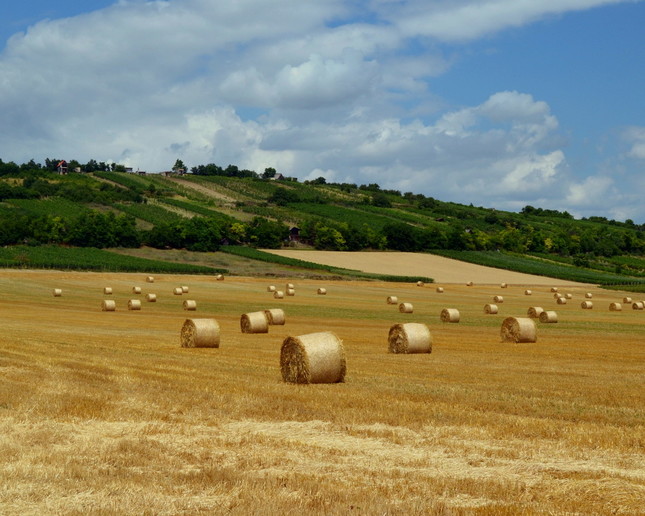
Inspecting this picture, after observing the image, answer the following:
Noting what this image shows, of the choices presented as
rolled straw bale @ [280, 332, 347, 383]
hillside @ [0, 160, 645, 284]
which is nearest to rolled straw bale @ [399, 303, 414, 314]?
rolled straw bale @ [280, 332, 347, 383]

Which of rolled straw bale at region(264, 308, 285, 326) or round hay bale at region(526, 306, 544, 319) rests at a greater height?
round hay bale at region(526, 306, 544, 319)

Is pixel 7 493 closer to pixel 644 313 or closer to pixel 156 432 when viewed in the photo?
pixel 156 432

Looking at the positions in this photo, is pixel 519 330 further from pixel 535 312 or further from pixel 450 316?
pixel 535 312

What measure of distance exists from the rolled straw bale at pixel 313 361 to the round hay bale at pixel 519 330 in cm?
1609

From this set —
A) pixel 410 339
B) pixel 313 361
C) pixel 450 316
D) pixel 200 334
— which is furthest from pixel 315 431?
pixel 450 316

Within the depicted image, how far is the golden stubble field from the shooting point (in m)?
9.93

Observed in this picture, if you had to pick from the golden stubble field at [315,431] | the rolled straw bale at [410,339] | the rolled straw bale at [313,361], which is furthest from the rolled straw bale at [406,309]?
the rolled straw bale at [313,361]

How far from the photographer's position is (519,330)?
115ft

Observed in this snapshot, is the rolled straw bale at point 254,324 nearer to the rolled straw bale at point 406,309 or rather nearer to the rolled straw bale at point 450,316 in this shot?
the rolled straw bale at point 450,316

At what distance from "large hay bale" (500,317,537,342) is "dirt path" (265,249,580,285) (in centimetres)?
7720

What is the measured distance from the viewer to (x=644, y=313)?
63344 millimetres

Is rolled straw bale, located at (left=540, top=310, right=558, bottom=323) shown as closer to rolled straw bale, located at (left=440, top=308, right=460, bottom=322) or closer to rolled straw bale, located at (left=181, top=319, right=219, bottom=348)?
rolled straw bale, located at (left=440, top=308, right=460, bottom=322)

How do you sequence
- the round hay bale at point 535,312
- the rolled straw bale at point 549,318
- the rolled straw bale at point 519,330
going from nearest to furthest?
1. the rolled straw bale at point 519,330
2. the rolled straw bale at point 549,318
3. the round hay bale at point 535,312

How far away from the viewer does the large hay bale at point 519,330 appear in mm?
35188
